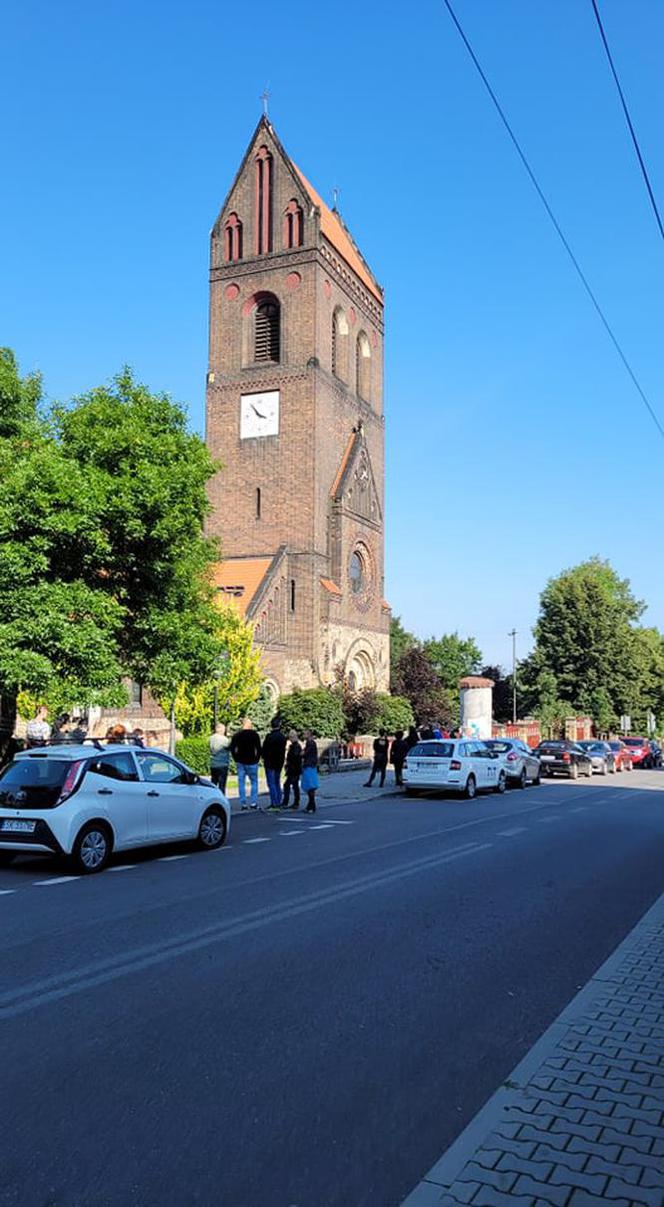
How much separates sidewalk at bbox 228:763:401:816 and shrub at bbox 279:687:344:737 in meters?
7.32

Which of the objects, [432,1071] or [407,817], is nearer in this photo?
[432,1071]

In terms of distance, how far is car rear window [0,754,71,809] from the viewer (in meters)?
10.9

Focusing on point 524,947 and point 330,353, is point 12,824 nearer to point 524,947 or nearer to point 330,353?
point 524,947

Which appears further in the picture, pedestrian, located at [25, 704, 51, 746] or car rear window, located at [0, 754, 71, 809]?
pedestrian, located at [25, 704, 51, 746]

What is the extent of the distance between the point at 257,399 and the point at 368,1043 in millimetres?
45027

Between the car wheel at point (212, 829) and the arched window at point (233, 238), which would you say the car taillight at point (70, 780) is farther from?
the arched window at point (233, 238)

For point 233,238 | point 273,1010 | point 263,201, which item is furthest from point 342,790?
point 263,201

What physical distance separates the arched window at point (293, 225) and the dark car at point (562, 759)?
1157 inches

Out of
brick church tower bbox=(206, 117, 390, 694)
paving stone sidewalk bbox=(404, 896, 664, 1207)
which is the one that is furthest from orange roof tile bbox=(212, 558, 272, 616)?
paving stone sidewalk bbox=(404, 896, 664, 1207)

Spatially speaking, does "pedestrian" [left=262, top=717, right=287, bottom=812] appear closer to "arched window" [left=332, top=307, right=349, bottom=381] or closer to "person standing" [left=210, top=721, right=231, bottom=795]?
"person standing" [left=210, top=721, right=231, bottom=795]

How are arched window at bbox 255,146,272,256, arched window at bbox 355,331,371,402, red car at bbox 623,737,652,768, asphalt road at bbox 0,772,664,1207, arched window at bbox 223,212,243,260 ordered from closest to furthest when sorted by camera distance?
asphalt road at bbox 0,772,664,1207 → red car at bbox 623,737,652,768 → arched window at bbox 255,146,272,256 → arched window at bbox 223,212,243,260 → arched window at bbox 355,331,371,402

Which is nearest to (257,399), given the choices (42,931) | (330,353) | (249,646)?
(330,353)

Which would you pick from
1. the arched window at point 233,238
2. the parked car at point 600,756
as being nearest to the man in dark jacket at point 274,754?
the parked car at point 600,756

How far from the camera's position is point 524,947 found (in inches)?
291
